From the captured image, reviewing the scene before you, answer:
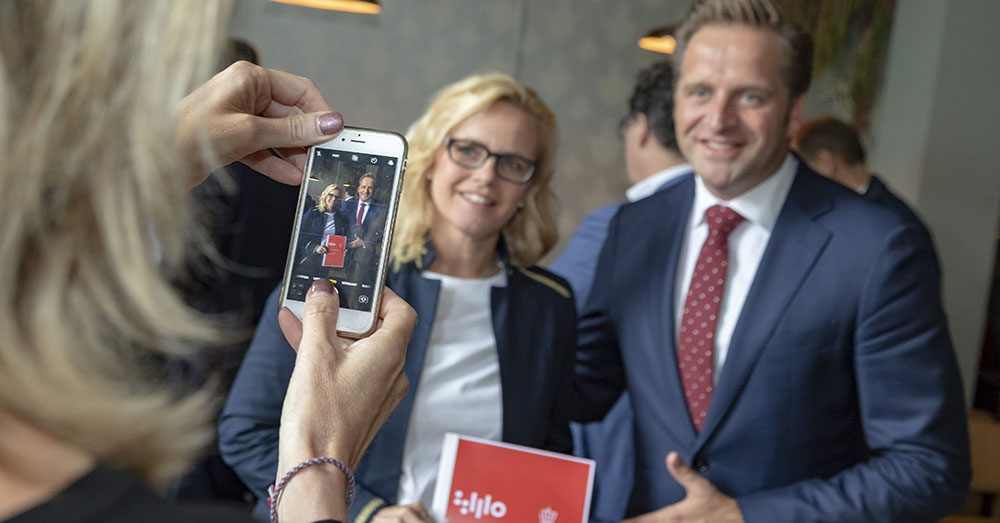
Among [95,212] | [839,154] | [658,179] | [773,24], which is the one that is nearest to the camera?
[95,212]

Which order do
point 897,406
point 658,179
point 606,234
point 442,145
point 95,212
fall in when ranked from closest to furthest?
point 95,212, point 897,406, point 442,145, point 606,234, point 658,179

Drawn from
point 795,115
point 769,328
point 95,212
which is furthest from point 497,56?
point 95,212

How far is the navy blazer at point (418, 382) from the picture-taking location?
6.37 feet

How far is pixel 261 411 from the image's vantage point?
1.95 m

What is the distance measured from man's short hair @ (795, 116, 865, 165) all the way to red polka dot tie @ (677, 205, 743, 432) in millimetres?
2510

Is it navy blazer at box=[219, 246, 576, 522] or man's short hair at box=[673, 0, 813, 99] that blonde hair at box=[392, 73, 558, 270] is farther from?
man's short hair at box=[673, 0, 813, 99]

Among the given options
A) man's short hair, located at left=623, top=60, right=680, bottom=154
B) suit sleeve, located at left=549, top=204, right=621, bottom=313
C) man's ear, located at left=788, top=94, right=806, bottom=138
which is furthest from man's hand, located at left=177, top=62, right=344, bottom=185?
man's short hair, located at left=623, top=60, right=680, bottom=154

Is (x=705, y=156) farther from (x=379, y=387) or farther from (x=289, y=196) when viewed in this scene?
(x=289, y=196)

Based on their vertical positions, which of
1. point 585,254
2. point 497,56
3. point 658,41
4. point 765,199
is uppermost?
point 658,41

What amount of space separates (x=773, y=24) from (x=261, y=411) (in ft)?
4.95

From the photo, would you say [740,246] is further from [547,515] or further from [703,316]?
[547,515]

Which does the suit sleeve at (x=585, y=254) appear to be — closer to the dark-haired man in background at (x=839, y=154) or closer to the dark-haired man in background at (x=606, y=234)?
the dark-haired man in background at (x=606, y=234)

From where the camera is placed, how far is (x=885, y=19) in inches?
216

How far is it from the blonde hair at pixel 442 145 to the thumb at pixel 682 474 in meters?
0.78
